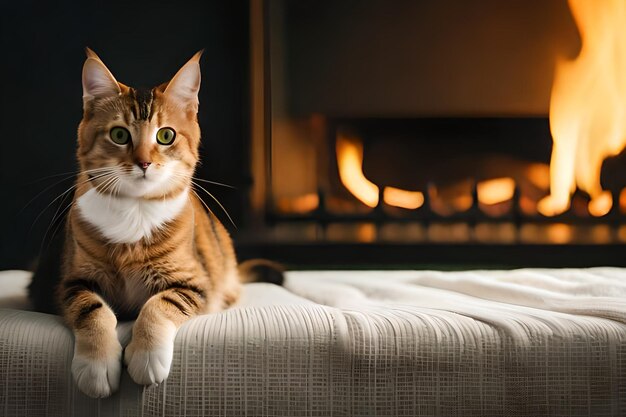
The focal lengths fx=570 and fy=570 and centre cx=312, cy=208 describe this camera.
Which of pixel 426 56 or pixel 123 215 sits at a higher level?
pixel 426 56

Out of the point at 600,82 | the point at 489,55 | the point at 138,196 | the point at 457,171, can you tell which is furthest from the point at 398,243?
the point at 138,196

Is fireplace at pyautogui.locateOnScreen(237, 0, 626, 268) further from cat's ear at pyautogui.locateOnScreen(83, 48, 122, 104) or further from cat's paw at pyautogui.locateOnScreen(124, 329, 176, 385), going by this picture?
cat's paw at pyautogui.locateOnScreen(124, 329, 176, 385)

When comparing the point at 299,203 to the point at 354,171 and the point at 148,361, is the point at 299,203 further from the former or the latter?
the point at 148,361

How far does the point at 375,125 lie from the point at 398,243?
31cm

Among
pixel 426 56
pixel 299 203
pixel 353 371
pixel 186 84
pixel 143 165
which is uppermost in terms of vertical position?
pixel 426 56

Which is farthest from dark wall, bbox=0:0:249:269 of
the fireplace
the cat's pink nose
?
the cat's pink nose

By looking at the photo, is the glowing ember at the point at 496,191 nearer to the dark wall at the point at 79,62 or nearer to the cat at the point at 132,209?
the dark wall at the point at 79,62

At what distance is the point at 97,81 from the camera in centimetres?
89

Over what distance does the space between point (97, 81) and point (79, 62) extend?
0.52 meters

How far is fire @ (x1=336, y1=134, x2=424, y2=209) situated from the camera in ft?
4.78

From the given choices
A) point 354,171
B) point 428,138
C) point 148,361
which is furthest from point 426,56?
point 148,361

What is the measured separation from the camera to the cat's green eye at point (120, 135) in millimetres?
864

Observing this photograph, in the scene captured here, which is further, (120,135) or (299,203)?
(299,203)

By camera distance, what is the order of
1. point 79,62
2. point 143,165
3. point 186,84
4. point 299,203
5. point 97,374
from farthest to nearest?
point 299,203, point 79,62, point 186,84, point 143,165, point 97,374
